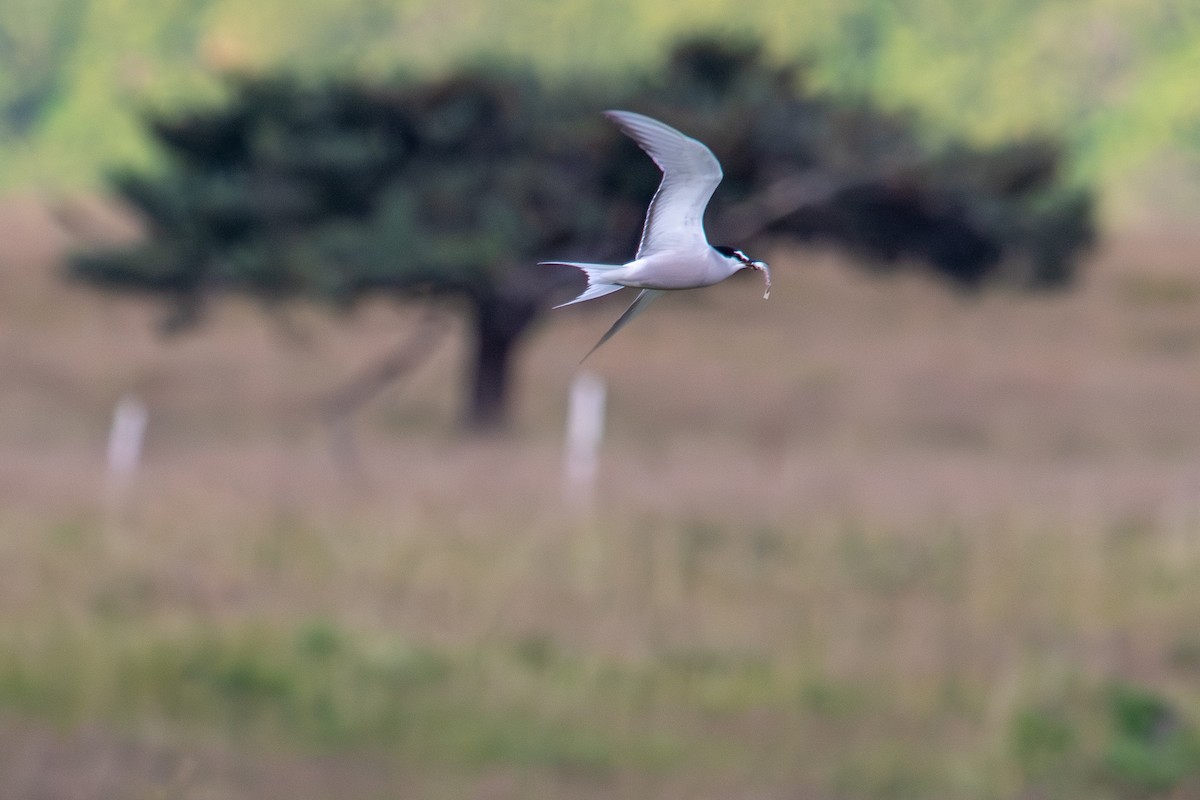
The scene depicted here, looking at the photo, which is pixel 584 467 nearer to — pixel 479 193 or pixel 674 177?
pixel 479 193

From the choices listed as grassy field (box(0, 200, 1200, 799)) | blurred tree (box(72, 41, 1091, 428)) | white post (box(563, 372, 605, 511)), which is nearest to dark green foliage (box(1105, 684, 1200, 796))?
grassy field (box(0, 200, 1200, 799))

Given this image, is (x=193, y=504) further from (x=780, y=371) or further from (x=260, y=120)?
(x=780, y=371)

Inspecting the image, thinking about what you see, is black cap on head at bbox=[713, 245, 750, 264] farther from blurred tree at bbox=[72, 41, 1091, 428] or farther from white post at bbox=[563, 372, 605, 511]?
blurred tree at bbox=[72, 41, 1091, 428]

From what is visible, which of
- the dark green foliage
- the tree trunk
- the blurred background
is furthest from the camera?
the tree trunk

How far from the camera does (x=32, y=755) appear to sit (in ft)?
31.0

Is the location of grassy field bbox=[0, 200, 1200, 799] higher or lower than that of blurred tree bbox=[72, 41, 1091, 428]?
lower

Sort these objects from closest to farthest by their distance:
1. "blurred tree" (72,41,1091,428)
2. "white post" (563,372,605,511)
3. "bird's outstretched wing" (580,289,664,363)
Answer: "bird's outstretched wing" (580,289,664,363)
"white post" (563,372,605,511)
"blurred tree" (72,41,1091,428)

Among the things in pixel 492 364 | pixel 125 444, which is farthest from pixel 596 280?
pixel 492 364

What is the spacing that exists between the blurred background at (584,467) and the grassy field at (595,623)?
36 mm

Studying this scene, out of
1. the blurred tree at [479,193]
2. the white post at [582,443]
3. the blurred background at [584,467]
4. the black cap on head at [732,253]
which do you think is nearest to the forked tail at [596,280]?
the black cap on head at [732,253]

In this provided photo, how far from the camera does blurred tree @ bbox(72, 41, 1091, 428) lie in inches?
765

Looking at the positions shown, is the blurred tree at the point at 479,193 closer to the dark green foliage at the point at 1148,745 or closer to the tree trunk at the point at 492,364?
the tree trunk at the point at 492,364

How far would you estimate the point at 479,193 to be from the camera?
2055 cm

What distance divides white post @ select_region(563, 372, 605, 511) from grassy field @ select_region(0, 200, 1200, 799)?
7.8 inches
